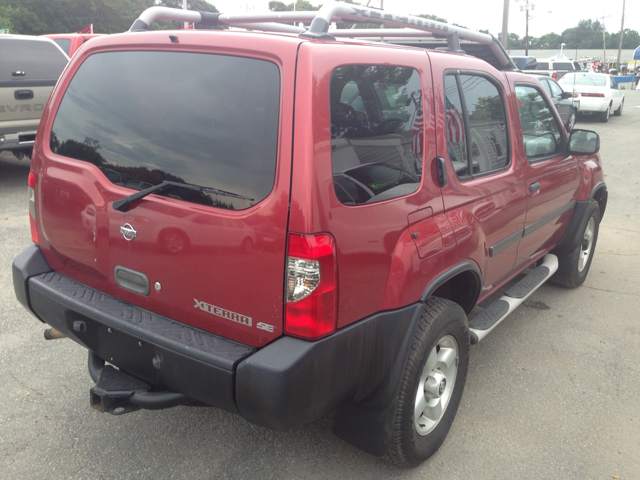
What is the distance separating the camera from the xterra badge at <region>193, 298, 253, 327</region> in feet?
6.94

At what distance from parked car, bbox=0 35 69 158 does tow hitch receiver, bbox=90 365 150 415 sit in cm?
643

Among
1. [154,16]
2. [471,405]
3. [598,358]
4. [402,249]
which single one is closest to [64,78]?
[154,16]

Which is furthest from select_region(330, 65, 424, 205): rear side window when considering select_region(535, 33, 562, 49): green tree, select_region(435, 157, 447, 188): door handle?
select_region(535, 33, 562, 49): green tree

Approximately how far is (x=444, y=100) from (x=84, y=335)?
1.99 meters

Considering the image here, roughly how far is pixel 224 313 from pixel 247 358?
0.22 m

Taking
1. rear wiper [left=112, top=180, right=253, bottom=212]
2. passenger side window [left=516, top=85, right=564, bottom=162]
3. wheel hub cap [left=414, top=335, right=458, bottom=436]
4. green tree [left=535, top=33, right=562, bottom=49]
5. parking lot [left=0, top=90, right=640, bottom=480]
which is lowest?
parking lot [left=0, top=90, right=640, bottom=480]

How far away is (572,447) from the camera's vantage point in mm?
2900

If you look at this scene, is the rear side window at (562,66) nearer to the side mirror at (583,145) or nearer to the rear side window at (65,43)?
the rear side window at (65,43)

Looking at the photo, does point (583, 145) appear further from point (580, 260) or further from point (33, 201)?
point (33, 201)

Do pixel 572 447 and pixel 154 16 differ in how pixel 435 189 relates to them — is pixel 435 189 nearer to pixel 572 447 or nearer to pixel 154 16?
pixel 572 447

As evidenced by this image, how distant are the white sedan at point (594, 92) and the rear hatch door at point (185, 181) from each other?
18.9m

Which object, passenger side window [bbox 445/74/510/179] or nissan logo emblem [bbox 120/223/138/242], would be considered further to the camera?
passenger side window [bbox 445/74/510/179]

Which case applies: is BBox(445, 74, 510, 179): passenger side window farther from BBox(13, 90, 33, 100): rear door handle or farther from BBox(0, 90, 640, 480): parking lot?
BBox(13, 90, 33, 100): rear door handle

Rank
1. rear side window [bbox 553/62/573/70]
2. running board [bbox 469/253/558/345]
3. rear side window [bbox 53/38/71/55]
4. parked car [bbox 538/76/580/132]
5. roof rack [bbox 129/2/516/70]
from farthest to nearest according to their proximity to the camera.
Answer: rear side window [bbox 553/62/573/70] → parked car [bbox 538/76/580/132] → rear side window [bbox 53/38/71/55] → running board [bbox 469/253/558/345] → roof rack [bbox 129/2/516/70]
